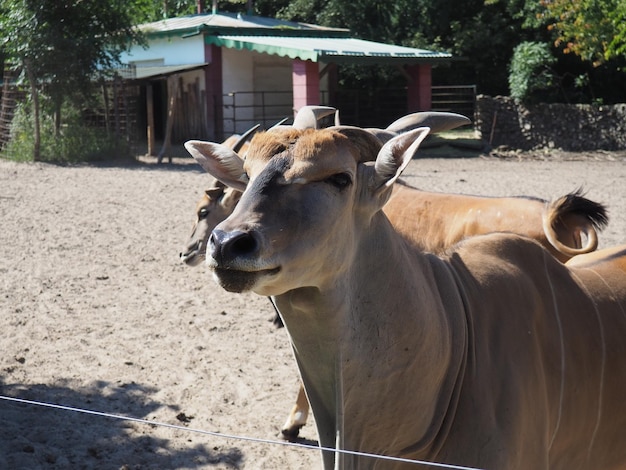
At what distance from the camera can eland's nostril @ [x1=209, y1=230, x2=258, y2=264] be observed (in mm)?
2441

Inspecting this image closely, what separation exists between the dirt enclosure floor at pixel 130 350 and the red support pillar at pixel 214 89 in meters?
12.6

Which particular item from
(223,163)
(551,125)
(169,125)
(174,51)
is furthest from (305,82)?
(223,163)

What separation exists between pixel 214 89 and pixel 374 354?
944 inches

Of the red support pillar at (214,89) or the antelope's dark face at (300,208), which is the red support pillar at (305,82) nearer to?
the red support pillar at (214,89)

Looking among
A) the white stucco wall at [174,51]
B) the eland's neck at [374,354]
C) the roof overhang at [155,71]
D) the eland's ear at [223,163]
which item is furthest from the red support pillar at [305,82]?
the eland's neck at [374,354]

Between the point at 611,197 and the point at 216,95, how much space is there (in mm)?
14303

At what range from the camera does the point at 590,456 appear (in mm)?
3410

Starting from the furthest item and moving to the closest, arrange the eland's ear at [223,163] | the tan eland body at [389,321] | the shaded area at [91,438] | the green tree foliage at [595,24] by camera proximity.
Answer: the green tree foliage at [595,24] → the shaded area at [91,438] → the eland's ear at [223,163] → the tan eland body at [389,321]

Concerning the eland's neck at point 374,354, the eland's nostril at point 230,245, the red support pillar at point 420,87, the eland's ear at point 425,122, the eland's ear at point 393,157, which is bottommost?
the eland's neck at point 374,354

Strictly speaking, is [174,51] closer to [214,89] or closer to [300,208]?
[214,89]

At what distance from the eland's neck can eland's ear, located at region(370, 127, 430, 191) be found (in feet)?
0.61

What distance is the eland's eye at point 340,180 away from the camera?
2758mm

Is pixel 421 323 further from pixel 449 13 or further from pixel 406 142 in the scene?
pixel 449 13

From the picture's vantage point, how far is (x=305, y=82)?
23.5 metres
